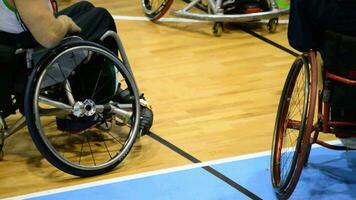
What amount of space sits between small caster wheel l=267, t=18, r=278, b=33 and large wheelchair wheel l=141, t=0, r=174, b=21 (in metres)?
0.73

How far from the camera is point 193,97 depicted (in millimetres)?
3875

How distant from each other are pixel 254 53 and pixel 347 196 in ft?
5.75

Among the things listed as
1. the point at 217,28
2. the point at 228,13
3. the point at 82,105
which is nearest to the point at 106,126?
the point at 82,105

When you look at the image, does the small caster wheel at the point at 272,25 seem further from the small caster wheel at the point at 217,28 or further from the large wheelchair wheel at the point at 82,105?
the large wheelchair wheel at the point at 82,105

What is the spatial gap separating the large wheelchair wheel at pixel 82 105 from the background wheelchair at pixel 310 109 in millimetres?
701

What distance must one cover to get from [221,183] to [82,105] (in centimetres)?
70

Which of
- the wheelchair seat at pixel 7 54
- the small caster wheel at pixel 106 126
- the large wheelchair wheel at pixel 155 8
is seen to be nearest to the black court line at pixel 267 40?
the large wheelchair wheel at pixel 155 8

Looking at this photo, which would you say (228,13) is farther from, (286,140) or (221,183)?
(221,183)

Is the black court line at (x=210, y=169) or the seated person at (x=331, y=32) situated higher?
the seated person at (x=331, y=32)

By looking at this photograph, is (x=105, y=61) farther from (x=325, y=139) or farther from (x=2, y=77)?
(x=325, y=139)

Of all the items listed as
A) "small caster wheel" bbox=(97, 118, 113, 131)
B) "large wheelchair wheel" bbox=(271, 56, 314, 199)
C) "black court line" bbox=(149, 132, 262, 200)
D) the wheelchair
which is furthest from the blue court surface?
the wheelchair

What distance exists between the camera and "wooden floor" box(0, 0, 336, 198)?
3211 mm

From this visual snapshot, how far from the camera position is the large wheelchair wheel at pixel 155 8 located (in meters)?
5.04

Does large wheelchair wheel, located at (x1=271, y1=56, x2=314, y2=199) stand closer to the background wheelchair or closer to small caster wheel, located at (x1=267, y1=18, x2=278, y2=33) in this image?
the background wheelchair
